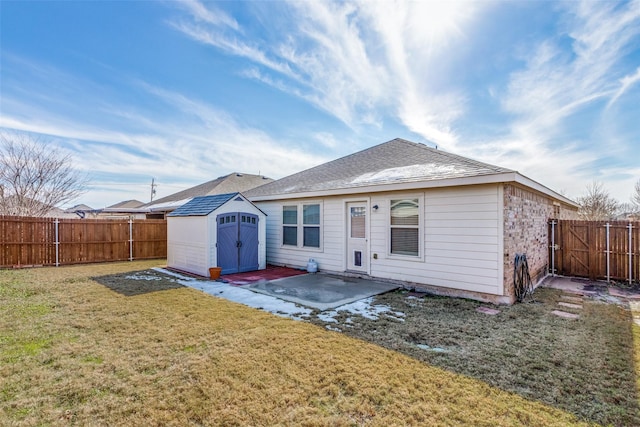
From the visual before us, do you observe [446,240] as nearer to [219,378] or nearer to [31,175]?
[219,378]

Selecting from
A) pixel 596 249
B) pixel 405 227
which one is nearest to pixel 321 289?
pixel 405 227

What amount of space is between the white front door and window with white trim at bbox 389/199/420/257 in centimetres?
79

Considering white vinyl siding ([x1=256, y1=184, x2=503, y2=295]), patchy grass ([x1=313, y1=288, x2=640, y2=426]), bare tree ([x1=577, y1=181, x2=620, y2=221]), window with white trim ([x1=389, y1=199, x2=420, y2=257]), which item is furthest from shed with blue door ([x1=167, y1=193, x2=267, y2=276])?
bare tree ([x1=577, y1=181, x2=620, y2=221])

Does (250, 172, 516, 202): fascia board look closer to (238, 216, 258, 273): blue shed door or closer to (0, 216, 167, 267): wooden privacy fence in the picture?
(238, 216, 258, 273): blue shed door

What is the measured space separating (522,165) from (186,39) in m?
16.1

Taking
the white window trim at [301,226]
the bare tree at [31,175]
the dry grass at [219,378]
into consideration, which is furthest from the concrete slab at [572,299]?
the bare tree at [31,175]

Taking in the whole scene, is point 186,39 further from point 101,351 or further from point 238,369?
point 238,369

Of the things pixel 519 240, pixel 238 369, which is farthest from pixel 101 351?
pixel 519 240

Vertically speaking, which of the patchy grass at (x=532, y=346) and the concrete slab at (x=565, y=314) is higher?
the patchy grass at (x=532, y=346)

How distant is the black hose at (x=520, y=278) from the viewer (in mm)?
5937

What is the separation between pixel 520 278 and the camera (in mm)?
6035

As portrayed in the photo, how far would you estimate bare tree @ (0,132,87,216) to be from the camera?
44.6 feet

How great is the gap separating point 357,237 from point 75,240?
11056 millimetres

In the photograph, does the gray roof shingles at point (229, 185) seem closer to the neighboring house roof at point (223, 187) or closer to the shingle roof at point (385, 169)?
the neighboring house roof at point (223, 187)
